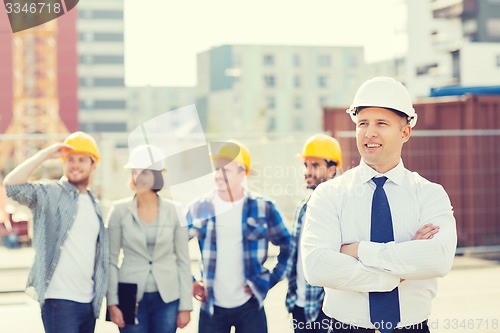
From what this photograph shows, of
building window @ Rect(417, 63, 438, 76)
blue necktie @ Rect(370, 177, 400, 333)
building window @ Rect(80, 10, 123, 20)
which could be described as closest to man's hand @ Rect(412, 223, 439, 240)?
blue necktie @ Rect(370, 177, 400, 333)

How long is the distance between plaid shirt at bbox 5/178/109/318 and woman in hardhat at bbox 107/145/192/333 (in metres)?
0.12

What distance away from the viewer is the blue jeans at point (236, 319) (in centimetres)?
524

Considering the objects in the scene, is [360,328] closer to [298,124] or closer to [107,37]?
[298,124]

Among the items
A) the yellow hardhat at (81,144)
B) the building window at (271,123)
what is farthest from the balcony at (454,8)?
the yellow hardhat at (81,144)

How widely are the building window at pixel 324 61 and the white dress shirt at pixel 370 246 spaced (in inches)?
4562

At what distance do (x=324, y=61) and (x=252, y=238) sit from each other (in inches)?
4523

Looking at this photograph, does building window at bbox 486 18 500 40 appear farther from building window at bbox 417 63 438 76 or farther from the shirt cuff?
the shirt cuff

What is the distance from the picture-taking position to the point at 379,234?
3.40 m

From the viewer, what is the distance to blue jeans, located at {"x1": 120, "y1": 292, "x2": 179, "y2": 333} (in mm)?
5090

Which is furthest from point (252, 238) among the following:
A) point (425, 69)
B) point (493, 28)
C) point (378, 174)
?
point (425, 69)

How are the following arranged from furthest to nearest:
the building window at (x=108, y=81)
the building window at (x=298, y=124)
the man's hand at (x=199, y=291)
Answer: the building window at (x=298, y=124)
the building window at (x=108, y=81)
the man's hand at (x=199, y=291)

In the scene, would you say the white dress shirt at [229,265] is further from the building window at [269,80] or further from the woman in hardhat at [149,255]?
the building window at [269,80]

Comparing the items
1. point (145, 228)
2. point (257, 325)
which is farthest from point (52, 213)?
point (257, 325)

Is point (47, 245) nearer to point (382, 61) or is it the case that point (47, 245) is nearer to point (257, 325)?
point (257, 325)
